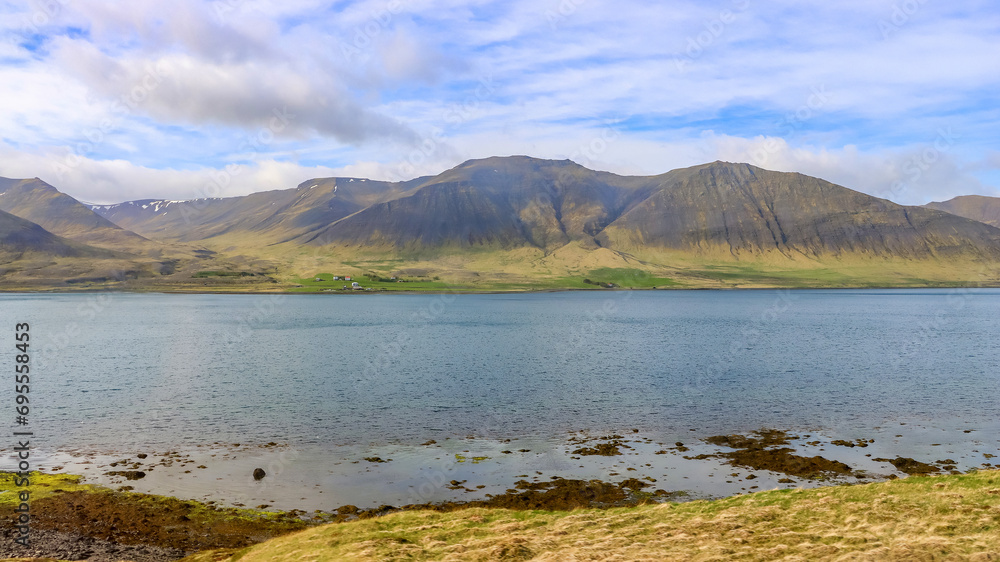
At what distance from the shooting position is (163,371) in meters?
73.9

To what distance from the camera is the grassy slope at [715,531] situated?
18469mm

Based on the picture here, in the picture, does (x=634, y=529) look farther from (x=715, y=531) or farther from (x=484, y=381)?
(x=484, y=381)

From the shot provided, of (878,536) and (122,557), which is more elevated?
(878,536)

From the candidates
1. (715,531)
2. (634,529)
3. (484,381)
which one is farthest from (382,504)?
(484,381)

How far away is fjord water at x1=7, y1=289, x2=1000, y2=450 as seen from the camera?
→ 160 feet

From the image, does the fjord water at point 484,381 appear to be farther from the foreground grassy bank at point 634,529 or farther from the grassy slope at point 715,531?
Result: the grassy slope at point 715,531

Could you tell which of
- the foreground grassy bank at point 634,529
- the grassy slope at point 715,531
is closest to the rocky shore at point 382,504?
the foreground grassy bank at point 634,529

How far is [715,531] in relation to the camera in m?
21.0

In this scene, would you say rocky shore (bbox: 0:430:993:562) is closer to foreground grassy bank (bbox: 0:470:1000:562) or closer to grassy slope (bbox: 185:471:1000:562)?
foreground grassy bank (bbox: 0:470:1000:562)

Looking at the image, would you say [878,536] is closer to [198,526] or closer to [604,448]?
[604,448]

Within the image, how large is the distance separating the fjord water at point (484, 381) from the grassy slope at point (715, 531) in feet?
69.0

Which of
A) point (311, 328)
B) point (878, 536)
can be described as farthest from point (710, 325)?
point (878, 536)

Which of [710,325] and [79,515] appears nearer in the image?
[79,515]

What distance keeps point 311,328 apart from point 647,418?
99515 mm
